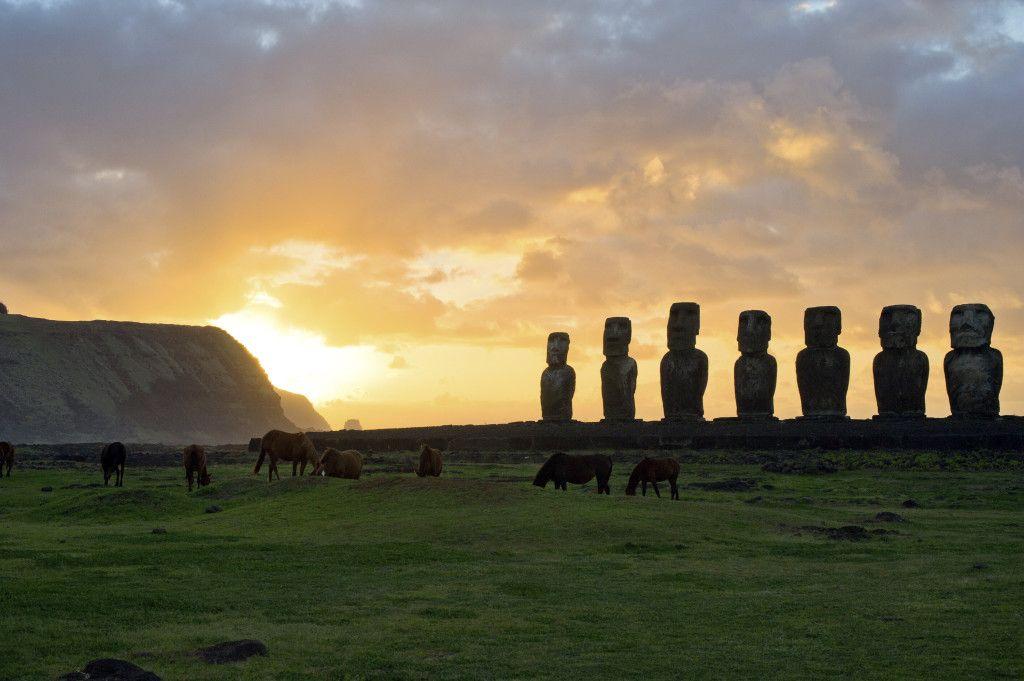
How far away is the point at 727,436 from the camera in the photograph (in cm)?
4184

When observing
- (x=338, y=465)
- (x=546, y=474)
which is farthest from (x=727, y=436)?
(x=338, y=465)

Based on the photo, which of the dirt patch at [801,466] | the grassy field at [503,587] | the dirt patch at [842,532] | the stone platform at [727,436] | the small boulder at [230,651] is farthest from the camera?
the stone platform at [727,436]

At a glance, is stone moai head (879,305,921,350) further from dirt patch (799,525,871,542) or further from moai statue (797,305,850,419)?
dirt patch (799,525,871,542)

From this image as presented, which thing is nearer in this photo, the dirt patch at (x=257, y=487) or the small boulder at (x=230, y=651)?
the small boulder at (x=230, y=651)

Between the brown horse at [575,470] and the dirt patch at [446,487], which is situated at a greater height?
the brown horse at [575,470]

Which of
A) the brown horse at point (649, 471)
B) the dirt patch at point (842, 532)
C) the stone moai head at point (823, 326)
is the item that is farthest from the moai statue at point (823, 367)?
the dirt patch at point (842, 532)

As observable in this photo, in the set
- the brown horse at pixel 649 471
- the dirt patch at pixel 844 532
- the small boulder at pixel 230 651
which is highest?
the brown horse at pixel 649 471

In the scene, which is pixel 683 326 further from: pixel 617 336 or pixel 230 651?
pixel 230 651

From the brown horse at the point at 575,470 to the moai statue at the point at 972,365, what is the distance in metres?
19.9

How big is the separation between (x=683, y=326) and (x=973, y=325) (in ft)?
36.3

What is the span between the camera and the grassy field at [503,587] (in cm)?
949

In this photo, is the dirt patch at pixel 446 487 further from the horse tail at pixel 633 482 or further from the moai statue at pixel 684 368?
the moai statue at pixel 684 368

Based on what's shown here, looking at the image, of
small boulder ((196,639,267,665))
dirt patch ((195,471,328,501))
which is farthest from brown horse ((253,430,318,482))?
small boulder ((196,639,267,665))

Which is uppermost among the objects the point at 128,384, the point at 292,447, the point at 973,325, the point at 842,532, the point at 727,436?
the point at 128,384
